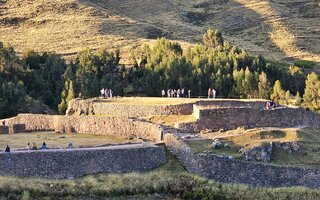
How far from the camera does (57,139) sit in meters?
42.0

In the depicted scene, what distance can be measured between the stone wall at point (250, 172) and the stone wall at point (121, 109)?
39.5 ft

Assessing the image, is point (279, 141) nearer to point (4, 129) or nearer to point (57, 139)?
point (57, 139)

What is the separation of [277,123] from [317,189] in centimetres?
1102

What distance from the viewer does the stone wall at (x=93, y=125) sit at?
134 feet

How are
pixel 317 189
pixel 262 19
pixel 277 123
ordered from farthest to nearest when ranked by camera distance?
pixel 262 19 → pixel 277 123 → pixel 317 189

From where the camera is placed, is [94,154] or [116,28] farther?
[116,28]

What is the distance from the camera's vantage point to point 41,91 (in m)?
67.2

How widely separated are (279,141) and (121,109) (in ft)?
55.9

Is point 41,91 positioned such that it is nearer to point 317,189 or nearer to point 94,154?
point 94,154

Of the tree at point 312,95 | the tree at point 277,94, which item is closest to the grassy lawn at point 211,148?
the tree at point 277,94

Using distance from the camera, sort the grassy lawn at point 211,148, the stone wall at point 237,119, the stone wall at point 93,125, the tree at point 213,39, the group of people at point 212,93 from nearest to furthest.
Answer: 1. the grassy lawn at point 211,148
2. the stone wall at point 237,119
3. the stone wall at point 93,125
4. the group of people at point 212,93
5. the tree at point 213,39

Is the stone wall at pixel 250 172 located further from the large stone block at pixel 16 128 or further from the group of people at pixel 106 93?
the group of people at pixel 106 93

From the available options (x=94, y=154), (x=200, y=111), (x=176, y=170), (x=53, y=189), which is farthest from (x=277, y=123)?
(x=53, y=189)

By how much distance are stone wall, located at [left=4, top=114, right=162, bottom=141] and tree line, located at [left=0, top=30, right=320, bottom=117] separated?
974 cm
